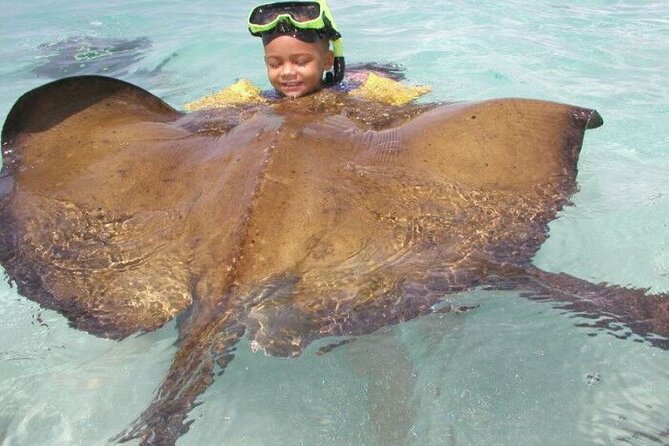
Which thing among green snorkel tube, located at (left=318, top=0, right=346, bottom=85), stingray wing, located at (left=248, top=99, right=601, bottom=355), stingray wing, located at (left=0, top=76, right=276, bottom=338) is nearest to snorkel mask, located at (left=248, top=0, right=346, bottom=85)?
green snorkel tube, located at (left=318, top=0, right=346, bottom=85)

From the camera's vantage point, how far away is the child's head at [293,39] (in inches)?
193

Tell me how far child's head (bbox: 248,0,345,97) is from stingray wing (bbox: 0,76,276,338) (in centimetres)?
137

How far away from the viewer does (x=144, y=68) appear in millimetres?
10664

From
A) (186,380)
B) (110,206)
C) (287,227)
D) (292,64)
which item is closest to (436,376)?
(287,227)

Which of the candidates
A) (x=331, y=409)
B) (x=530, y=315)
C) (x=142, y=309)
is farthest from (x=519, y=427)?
(x=142, y=309)

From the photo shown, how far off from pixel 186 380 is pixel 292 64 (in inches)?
133

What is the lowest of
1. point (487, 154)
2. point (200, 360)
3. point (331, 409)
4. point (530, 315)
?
point (331, 409)

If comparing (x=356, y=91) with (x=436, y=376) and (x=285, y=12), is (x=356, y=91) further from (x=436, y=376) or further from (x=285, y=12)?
(x=436, y=376)

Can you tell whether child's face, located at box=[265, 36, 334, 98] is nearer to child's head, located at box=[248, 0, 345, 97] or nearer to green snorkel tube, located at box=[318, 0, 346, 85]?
child's head, located at box=[248, 0, 345, 97]

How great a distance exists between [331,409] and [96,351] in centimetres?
141

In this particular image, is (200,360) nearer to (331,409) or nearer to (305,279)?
(305,279)

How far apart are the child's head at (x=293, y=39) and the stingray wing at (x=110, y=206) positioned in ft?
4.50

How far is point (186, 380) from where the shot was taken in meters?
2.33

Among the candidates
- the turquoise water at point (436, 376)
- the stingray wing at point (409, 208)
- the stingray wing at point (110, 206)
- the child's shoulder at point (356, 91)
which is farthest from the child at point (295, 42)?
the turquoise water at point (436, 376)
